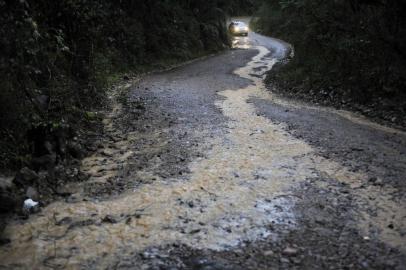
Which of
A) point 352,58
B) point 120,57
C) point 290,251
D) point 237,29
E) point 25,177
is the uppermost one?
point 237,29

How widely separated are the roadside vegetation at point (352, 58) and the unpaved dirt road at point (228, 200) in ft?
5.26

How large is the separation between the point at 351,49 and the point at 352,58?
1.01 ft

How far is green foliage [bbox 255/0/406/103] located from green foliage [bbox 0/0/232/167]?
299 inches

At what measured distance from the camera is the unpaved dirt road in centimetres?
556

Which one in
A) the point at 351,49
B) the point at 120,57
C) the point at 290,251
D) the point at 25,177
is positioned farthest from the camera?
the point at 120,57

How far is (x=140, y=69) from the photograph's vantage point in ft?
67.9

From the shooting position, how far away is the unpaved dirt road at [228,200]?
556cm

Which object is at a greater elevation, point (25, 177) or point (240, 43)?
point (240, 43)

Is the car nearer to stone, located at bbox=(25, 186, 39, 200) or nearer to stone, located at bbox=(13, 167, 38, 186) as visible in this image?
stone, located at bbox=(13, 167, 38, 186)

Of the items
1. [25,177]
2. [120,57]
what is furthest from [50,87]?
[120,57]

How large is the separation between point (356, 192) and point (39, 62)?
7.66m

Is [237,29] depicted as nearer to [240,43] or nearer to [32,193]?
[240,43]

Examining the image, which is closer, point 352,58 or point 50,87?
point 50,87

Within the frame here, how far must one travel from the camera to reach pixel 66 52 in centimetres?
1277
